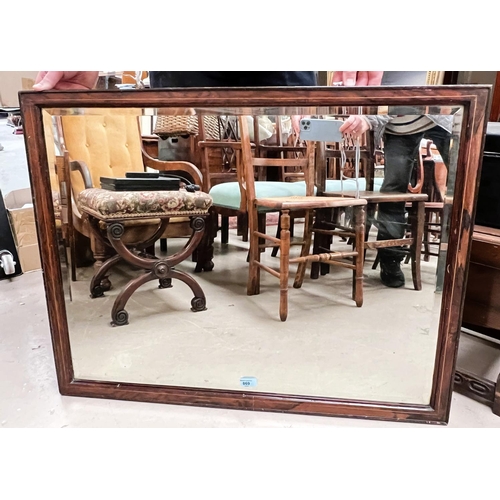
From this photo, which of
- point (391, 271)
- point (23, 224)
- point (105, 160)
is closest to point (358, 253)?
point (391, 271)

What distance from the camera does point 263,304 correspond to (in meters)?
0.97

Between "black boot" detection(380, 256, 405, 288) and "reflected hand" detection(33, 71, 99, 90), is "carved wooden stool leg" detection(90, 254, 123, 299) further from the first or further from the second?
"black boot" detection(380, 256, 405, 288)

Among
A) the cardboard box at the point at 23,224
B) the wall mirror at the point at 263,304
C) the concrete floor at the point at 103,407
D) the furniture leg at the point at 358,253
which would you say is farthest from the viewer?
the cardboard box at the point at 23,224

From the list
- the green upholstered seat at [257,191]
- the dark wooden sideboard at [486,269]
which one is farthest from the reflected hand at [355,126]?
the dark wooden sideboard at [486,269]

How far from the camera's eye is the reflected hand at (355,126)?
719 millimetres

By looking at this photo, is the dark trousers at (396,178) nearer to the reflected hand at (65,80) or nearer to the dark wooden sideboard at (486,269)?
the dark wooden sideboard at (486,269)

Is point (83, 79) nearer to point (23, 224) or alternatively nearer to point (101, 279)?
point (101, 279)

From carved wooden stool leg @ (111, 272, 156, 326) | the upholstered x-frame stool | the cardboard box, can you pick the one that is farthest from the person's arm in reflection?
the cardboard box

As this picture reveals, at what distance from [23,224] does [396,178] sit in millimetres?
1316

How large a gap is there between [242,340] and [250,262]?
18 centimetres

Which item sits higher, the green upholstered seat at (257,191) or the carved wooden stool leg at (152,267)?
the green upholstered seat at (257,191)

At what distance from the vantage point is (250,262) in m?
0.96

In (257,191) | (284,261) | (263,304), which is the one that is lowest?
(263,304)

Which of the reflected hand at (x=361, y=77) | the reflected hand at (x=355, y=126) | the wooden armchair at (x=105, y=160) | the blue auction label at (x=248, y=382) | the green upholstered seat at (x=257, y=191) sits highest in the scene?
the reflected hand at (x=361, y=77)
